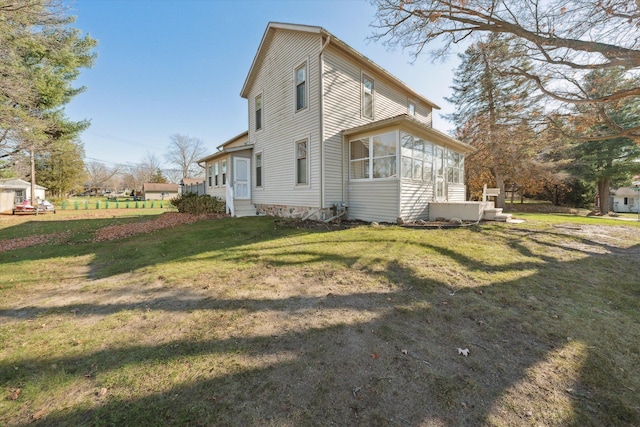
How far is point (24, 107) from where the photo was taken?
13.4 m

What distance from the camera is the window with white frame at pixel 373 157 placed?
356 inches

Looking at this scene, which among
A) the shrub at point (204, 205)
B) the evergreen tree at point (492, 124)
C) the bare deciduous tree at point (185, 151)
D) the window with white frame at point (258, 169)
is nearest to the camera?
the evergreen tree at point (492, 124)

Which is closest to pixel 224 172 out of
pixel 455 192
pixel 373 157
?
pixel 373 157

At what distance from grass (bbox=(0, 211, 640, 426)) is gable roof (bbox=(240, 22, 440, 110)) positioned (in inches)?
317

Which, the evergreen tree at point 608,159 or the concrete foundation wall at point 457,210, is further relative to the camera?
the evergreen tree at point 608,159

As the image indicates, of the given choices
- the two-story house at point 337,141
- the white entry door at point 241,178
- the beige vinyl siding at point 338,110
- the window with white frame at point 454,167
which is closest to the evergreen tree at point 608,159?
the window with white frame at point 454,167

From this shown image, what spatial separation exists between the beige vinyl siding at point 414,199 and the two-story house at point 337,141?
0.04m

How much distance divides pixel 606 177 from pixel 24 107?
41943 mm

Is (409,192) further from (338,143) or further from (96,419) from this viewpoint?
(96,419)

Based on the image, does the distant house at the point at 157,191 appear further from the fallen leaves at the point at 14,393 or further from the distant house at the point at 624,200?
the distant house at the point at 624,200

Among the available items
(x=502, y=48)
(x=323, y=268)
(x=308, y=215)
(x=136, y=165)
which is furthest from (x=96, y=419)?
(x=136, y=165)

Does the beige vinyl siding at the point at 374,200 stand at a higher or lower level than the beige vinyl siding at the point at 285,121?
lower

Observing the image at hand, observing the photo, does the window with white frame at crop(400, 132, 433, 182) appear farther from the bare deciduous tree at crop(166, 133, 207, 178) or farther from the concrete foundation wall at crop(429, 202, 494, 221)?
the bare deciduous tree at crop(166, 133, 207, 178)

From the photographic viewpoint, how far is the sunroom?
8836mm
